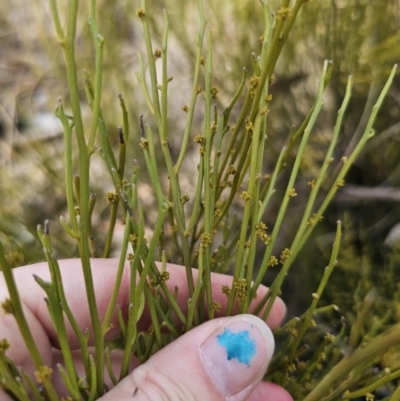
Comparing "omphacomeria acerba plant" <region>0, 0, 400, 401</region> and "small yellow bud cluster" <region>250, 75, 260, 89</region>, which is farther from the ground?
"small yellow bud cluster" <region>250, 75, 260, 89</region>

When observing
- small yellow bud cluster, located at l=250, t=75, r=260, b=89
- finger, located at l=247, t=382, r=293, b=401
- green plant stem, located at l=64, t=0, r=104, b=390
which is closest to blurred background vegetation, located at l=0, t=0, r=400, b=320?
finger, located at l=247, t=382, r=293, b=401

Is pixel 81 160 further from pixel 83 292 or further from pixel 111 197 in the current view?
pixel 83 292

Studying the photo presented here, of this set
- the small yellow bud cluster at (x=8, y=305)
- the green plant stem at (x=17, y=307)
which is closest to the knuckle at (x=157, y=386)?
the green plant stem at (x=17, y=307)

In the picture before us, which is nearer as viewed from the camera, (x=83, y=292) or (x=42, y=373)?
(x=42, y=373)

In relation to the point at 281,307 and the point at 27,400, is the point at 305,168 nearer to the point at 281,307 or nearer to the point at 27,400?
the point at 281,307

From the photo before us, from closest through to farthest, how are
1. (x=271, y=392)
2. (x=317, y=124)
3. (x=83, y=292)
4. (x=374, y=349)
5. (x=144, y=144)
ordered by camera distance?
(x=374, y=349)
(x=144, y=144)
(x=271, y=392)
(x=83, y=292)
(x=317, y=124)

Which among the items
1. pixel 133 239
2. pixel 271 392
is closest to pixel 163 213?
pixel 133 239

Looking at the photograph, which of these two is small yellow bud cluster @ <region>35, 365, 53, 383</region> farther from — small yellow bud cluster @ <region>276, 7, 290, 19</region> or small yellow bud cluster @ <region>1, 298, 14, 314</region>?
small yellow bud cluster @ <region>276, 7, 290, 19</region>

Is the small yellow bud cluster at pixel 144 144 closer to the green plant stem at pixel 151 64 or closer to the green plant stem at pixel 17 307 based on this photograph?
the green plant stem at pixel 151 64
